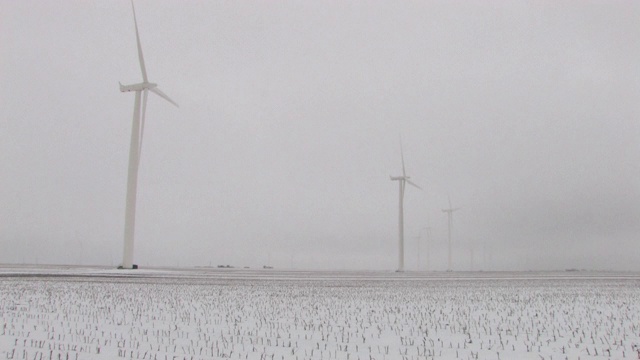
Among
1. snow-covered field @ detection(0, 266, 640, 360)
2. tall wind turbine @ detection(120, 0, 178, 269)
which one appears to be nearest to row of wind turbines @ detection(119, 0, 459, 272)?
tall wind turbine @ detection(120, 0, 178, 269)

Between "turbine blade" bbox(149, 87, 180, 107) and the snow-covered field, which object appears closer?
the snow-covered field

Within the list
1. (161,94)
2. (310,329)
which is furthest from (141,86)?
(310,329)

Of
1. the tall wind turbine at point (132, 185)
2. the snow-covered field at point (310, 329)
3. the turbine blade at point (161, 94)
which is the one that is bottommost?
the snow-covered field at point (310, 329)

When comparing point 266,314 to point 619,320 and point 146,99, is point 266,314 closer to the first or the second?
point 619,320

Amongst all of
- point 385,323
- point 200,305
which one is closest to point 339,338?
point 385,323

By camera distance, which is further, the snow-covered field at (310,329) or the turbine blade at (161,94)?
the turbine blade at (161,94)

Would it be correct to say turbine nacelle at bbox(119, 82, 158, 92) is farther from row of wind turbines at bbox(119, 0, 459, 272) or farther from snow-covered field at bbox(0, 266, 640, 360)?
snow-covered field at bbox(0, 266, 640, 360)

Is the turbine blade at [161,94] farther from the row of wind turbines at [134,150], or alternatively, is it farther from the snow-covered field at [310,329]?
the snow-covered field at [310,329]

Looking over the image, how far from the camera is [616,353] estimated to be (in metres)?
18.0

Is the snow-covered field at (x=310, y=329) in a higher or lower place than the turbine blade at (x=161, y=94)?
lower

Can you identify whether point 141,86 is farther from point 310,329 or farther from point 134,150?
point 310,329

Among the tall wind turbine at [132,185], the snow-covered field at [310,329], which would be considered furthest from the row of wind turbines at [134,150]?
the snow-covered field at [310,329]

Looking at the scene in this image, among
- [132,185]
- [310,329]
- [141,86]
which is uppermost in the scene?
[141,86]

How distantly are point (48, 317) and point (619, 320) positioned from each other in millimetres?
25725
